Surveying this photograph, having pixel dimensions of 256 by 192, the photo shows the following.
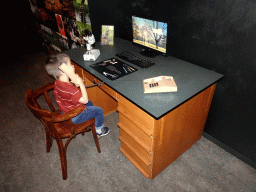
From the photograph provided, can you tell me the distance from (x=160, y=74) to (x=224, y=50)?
609 millimetres

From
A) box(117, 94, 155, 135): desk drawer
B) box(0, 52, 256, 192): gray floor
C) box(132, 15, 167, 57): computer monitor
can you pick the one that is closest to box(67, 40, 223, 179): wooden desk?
box(117, 94, 155, 135): desk drawer

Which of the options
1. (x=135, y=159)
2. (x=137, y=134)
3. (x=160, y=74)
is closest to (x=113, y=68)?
(x=160, y=74)

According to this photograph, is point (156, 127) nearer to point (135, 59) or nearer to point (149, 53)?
point (135, 59)

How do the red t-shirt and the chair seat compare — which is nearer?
the red t-shirt

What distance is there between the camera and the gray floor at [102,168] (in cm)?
178

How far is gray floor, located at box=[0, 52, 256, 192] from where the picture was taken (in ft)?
5.82

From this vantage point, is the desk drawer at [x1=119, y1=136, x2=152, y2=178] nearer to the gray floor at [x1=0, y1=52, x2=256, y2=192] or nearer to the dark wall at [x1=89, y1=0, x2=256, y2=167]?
the gray floor at [x1=0, y1=52, x2=256, y2=192]

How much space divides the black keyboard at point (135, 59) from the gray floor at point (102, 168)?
944 mm

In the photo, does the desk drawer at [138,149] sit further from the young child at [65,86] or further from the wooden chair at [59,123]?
the young child at [65,86]

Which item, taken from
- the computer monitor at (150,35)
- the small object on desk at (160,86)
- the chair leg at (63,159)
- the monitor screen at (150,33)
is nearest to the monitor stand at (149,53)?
the computer monitor at (150,35)

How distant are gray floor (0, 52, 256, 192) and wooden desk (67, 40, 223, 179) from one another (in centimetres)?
12

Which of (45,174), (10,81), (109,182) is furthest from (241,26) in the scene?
(10,81)

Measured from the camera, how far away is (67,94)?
61.6 inches

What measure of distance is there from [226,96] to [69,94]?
1.51 metres
